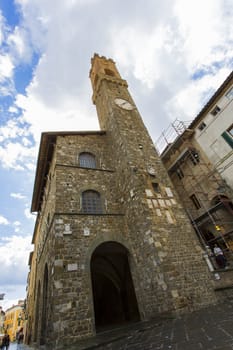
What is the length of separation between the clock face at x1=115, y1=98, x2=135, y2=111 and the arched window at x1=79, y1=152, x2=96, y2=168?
409 centimetres

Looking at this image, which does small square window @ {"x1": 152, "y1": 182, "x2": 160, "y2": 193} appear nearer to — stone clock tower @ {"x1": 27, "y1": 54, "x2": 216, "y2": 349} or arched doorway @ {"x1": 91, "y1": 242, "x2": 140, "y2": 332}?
stone clock tower @ {"x1": 27, "y1": 54, "x2": 216, "y2": 349}

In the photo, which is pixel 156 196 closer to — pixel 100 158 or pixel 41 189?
pixel 100 158

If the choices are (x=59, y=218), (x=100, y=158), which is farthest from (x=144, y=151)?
(x=59, y=218)

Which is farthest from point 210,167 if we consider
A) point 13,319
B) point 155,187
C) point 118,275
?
point 13,319

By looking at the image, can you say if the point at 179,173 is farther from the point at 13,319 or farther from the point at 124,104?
the point at 13,319

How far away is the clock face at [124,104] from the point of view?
12586 millimetres

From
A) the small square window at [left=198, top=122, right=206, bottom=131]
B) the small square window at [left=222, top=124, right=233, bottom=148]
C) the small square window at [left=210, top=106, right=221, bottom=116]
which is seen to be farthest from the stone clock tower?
the small square window at [left=210, top=106, right=221, bottom=116]

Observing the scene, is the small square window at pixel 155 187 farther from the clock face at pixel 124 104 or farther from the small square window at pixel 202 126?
the small square window at pixel 202 126

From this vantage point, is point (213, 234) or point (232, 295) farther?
point (213, 234)

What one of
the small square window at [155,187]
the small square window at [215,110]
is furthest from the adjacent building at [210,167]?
the small square window at [155,187]

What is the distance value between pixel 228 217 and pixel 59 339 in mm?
10975

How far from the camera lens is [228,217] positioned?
1189 centimetres

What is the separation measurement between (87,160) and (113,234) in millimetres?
4610

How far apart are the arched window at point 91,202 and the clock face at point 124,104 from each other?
6.45 meters
